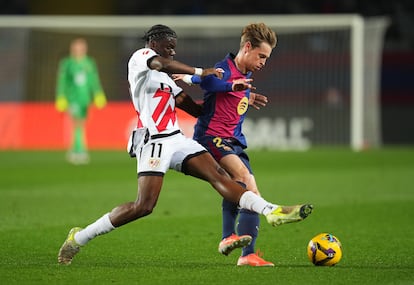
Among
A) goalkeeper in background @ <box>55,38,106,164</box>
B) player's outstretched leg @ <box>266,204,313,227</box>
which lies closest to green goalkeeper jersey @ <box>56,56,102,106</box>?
goalkeeper in background @ <box>55,38,106,164</box>

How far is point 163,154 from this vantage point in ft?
25.0

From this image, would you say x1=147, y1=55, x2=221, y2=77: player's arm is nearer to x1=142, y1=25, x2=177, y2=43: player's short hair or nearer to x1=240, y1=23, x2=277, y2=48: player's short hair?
x1=142, y1=25, x2=177, y2=43: player's short hair

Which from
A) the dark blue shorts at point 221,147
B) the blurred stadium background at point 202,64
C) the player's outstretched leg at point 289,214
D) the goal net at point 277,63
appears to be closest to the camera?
the player's outstretched leg at point 289,214

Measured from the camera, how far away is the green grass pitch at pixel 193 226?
24.0ft

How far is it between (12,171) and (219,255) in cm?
1019

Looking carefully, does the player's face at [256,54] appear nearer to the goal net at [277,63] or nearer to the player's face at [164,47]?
the player's face at [164,47]

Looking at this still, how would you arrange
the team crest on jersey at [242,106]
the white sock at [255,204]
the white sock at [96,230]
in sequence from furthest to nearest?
the team crest on jersey at [242,106]
the white sock at [96,230]
the white sock at [255,204]

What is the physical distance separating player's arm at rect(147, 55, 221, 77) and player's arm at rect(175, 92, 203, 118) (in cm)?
47

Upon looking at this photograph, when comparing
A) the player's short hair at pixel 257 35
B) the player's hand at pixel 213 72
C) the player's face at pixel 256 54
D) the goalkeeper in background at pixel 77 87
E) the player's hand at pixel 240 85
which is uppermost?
the goalkeeper in background at pixel 77 87

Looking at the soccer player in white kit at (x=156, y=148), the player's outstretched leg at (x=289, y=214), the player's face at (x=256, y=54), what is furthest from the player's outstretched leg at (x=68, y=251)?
the player's face at (x=256, y=54)

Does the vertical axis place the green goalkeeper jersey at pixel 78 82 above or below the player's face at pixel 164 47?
above

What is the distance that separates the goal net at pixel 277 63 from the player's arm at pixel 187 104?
55.7 feet

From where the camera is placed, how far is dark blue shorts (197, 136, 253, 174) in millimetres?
7988

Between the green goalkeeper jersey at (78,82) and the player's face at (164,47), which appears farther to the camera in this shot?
the green goalkeeper jersey at (78,82)
